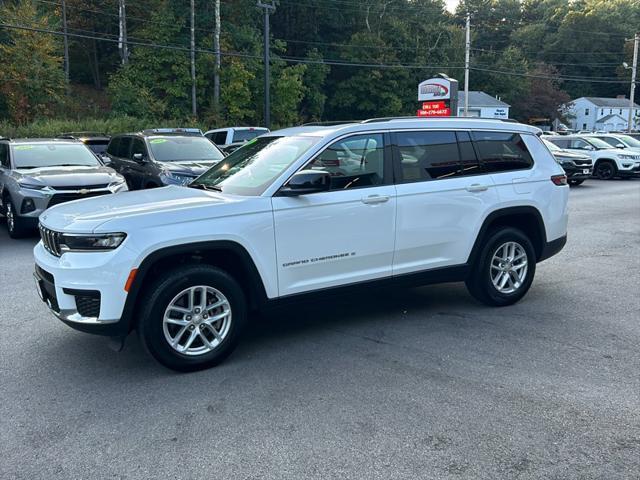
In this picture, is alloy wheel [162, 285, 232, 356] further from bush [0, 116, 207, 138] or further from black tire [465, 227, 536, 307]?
bush [0, 116, 207, 138]

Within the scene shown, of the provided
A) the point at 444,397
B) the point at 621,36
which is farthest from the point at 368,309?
the point at 621,36

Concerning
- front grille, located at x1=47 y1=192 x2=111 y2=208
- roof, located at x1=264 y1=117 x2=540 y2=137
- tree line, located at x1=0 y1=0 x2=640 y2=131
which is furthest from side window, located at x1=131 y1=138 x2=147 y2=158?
tree line, located at x1=0 y1=0 x2=640 y2=131

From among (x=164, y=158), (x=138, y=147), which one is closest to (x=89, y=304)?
(x=164, y=158)

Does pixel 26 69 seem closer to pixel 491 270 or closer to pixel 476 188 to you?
pixel 476 188

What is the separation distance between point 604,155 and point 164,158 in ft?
56.6

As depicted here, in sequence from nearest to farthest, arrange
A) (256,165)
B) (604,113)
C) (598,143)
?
1. (256,165)
2. (598,143)
3. (604,113)

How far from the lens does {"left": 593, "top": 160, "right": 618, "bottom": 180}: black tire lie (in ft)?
73.5

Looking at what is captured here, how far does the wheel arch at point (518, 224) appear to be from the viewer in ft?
19.3

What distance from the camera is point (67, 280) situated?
14.0 ft

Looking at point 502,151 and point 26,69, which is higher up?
point 26,69

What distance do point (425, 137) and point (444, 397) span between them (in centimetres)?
259

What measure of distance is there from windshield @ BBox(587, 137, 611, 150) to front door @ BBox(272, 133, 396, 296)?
20.5m

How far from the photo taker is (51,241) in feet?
15.1

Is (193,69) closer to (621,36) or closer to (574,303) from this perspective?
(574,303)
